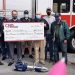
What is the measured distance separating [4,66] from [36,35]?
1347 mm

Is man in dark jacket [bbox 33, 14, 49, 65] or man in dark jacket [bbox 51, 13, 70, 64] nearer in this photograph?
man in dark jacket [bbox 51, 13, 70, 64]

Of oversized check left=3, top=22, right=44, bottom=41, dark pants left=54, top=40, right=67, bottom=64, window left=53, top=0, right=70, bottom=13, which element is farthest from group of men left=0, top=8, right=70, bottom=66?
window left=53, top=0, right=70, bottom=13

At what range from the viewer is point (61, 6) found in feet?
38.8

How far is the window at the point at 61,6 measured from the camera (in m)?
11.7

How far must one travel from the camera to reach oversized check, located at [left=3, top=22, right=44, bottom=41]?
29.8ft

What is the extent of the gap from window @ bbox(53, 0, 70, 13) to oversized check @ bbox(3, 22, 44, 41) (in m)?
2.68

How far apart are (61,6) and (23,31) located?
3.16 m

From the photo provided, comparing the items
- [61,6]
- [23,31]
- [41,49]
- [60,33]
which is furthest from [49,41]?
[61,6]

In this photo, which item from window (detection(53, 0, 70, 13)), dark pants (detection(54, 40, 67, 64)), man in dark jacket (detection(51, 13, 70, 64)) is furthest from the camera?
window (detection(53, 0, 70, 13))

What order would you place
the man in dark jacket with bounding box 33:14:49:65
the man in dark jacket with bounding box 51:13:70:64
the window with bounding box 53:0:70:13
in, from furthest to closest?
1. the window with bounding box 53:0:70:13
2. the man in dark jacket with bounding box 33:14:49:65
3. the man in dark jacket with bounding box 51:13:70:64

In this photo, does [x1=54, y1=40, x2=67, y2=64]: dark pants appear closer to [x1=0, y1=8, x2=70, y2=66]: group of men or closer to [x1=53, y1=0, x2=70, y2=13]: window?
[x1=0, y1=8, x2=70, y2=66]: group of men

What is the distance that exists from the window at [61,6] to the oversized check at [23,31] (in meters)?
2.68

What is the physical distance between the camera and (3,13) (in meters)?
10.9

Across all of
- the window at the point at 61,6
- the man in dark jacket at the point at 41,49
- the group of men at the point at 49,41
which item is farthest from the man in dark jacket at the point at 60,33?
the window at the point at 61,6
